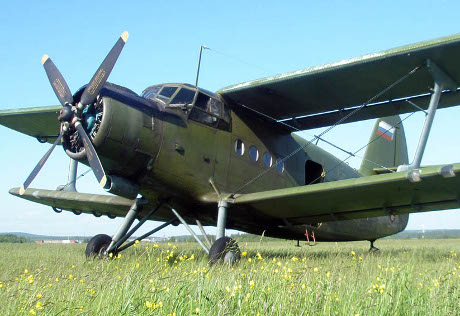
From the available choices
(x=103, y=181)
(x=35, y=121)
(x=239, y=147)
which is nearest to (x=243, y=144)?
(x=239, y=147)

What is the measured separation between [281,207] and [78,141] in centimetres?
398

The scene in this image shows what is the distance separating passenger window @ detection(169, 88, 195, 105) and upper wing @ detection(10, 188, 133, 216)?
10.2ft

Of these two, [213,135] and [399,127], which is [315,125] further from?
[399,127]

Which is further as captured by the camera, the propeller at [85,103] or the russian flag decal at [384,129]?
the russian flag decal at [384,129]

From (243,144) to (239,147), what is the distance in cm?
13

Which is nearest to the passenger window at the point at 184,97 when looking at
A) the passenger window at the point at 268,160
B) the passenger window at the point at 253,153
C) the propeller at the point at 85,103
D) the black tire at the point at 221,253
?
the propeller at the point at 85,103

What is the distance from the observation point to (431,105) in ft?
24.8

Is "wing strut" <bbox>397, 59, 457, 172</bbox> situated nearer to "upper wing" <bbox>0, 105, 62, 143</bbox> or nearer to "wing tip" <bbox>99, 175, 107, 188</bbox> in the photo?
"wing tip" <bbox>99, 175, 107, 188</bbox>

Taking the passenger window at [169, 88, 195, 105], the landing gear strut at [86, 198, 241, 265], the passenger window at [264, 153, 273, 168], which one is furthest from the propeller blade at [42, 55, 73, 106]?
the passenger window at [264, 153, 273, 168]

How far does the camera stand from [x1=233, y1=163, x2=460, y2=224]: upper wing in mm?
7355

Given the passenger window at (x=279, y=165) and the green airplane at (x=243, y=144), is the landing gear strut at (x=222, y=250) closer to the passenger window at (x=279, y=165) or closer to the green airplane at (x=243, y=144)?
the green airplane at (x=243, y=144)

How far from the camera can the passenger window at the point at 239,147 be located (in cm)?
899

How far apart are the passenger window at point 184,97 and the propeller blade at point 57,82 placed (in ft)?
6.04

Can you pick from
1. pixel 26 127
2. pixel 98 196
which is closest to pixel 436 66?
pixel 98 196
